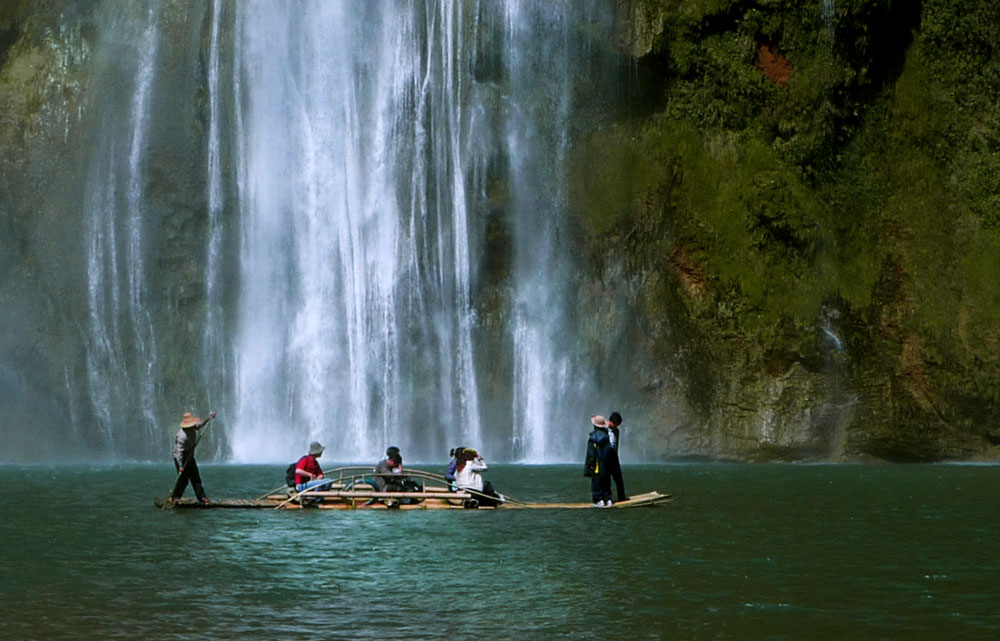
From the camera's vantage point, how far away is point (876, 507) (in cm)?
2353

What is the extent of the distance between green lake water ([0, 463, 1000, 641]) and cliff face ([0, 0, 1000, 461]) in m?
19.0

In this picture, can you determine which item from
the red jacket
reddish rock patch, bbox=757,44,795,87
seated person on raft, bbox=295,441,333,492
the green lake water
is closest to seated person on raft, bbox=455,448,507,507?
the green lake water

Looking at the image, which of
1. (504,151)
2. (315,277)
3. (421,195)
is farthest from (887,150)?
(315,277)

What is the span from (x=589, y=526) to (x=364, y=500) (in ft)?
17.9

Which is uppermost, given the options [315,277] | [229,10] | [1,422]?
[229,10]

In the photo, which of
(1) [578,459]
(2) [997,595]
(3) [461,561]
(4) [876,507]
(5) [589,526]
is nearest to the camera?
(2) [997,595]

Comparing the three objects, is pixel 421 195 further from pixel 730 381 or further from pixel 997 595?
pixel 997 595

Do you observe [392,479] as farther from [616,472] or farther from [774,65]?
[774,65]

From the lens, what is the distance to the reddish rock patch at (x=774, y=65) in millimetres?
48031

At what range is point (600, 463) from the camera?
888 inches

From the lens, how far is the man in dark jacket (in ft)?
73.9

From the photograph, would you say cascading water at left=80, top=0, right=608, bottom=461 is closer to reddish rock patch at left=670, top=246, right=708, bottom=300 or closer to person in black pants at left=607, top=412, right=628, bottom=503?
reddish rock patch at left=670, top=246, right=708, bottom=300

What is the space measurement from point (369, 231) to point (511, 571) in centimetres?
3315

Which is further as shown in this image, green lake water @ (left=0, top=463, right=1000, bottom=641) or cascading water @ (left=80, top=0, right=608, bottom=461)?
cascading water @ (left=80, top=0, right=608, bottom=461)
